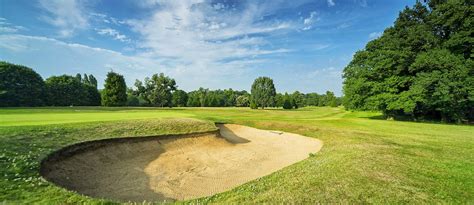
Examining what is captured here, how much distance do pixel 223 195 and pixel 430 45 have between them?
34050 mm

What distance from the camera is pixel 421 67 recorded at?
25.2 m

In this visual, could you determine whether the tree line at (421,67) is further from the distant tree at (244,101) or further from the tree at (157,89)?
the distant tree at (244,101)

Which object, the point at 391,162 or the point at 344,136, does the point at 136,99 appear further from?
the point at 391,162

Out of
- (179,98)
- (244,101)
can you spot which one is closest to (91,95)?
(179,98)

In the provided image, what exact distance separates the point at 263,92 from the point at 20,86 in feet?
208

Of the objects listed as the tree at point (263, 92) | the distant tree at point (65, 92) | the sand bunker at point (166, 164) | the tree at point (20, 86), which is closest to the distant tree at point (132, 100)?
the distant tree at point (65, 92)

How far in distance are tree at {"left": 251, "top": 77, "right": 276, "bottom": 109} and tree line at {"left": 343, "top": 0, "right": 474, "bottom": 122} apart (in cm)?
4322

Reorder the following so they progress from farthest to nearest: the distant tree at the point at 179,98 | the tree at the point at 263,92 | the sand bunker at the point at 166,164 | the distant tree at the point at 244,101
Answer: the distant tree at the point at 244,101 < the tree at the point at 263,92 < the distant tree at the point at 179,98 < the sand bunker at the point at 166,164

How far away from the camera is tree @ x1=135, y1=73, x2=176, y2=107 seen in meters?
58.3

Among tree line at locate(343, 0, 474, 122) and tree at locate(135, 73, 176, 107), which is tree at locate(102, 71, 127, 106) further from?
tree line at locate(343, 0, 474, 122)

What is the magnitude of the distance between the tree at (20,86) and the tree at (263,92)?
58.3 metres

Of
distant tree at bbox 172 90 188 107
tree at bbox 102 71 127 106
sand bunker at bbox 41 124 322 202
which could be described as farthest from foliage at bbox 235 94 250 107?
sand bunker at bbox 41 124 322 202

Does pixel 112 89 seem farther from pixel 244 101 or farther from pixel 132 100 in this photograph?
pixel 244 101

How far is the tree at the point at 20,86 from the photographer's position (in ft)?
150
